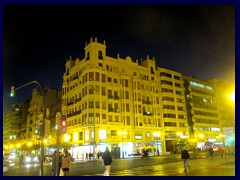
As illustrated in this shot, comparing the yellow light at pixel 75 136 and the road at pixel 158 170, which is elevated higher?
the road at pixel 158 170

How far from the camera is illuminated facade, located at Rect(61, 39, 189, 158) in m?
61.4

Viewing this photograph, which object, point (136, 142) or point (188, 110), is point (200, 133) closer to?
point (188, 110)

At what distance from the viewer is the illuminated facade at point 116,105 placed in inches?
2416

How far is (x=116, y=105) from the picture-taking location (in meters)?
65.6

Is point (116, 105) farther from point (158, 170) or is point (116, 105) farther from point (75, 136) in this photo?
point (158, 170)

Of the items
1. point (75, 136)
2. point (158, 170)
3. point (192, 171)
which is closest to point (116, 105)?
point (75, 136)

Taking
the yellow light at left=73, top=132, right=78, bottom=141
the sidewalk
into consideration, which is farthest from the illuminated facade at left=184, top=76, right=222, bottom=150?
the sidewalk

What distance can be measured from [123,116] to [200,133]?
39007mm

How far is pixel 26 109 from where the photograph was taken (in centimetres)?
11275

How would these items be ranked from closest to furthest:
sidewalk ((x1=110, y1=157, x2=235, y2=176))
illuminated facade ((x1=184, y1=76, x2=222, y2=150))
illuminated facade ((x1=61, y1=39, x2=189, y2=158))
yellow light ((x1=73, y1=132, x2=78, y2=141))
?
sidewalk ((x1=110, y1=157, x2=235, y2=176)) < illuminated facade ((x1=61, y1=39, x2=189, y2=158)) < yellow light ((x1=73, y1=132, x2=78, y2=141)) < illuminated facade ((x1=184, y1=76, x2=222, y2=150))

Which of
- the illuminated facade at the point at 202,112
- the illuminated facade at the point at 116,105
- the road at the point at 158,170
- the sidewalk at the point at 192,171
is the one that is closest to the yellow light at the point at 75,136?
the illuminated facade at the point at 116,105

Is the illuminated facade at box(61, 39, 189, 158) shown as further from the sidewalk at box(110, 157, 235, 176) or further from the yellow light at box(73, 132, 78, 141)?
the sidewalk at box(110, 157, 235, 176)

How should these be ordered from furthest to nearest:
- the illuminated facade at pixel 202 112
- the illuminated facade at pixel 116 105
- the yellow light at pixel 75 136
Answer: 1. the illuminated facade at pixel 202 112
2. the yellow light at pixel 75 136
3. the illuminated facade at pixel 116 105

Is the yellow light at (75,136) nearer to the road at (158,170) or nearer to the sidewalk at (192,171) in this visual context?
the road at (158,170)
